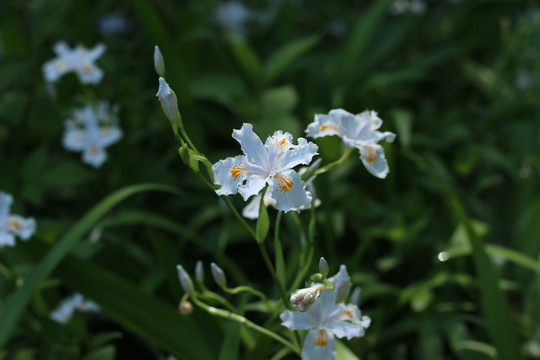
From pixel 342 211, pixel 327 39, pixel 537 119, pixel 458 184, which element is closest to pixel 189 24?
pixel 327 39

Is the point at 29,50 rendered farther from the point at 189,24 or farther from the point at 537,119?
the point at 537,119

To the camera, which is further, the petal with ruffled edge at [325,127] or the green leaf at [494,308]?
the green leaf at [494,308]

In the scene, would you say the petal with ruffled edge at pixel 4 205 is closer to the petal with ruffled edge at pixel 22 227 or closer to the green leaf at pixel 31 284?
the petal with ruffled edge at pixel 22 227

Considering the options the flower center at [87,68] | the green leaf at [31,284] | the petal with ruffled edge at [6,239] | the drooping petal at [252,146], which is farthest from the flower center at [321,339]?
the flower center at [87,68]

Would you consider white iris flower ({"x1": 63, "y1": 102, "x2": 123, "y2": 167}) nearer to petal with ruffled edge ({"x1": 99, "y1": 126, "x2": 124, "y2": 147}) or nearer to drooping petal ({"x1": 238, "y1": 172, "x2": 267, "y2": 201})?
petal with ruffled edge ({"x1": 99, "y1": 126, "x2": 124, "y2": 147})

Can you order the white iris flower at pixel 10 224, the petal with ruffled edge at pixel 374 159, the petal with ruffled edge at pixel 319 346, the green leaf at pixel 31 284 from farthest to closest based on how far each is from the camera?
1. the white iris flower at pixel 10 224
2. the green leaf at pixel 31 284
3. the petal with ruffled edge at pixel 374 159
4. the petal with ruffled edge at pixel 319 346

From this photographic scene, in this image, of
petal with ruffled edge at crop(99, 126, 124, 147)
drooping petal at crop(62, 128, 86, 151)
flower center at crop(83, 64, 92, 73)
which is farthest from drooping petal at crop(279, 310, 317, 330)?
flower center at crop(83, 64, 92, 73)

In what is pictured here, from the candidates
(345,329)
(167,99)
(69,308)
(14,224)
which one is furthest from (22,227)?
(345,329)
